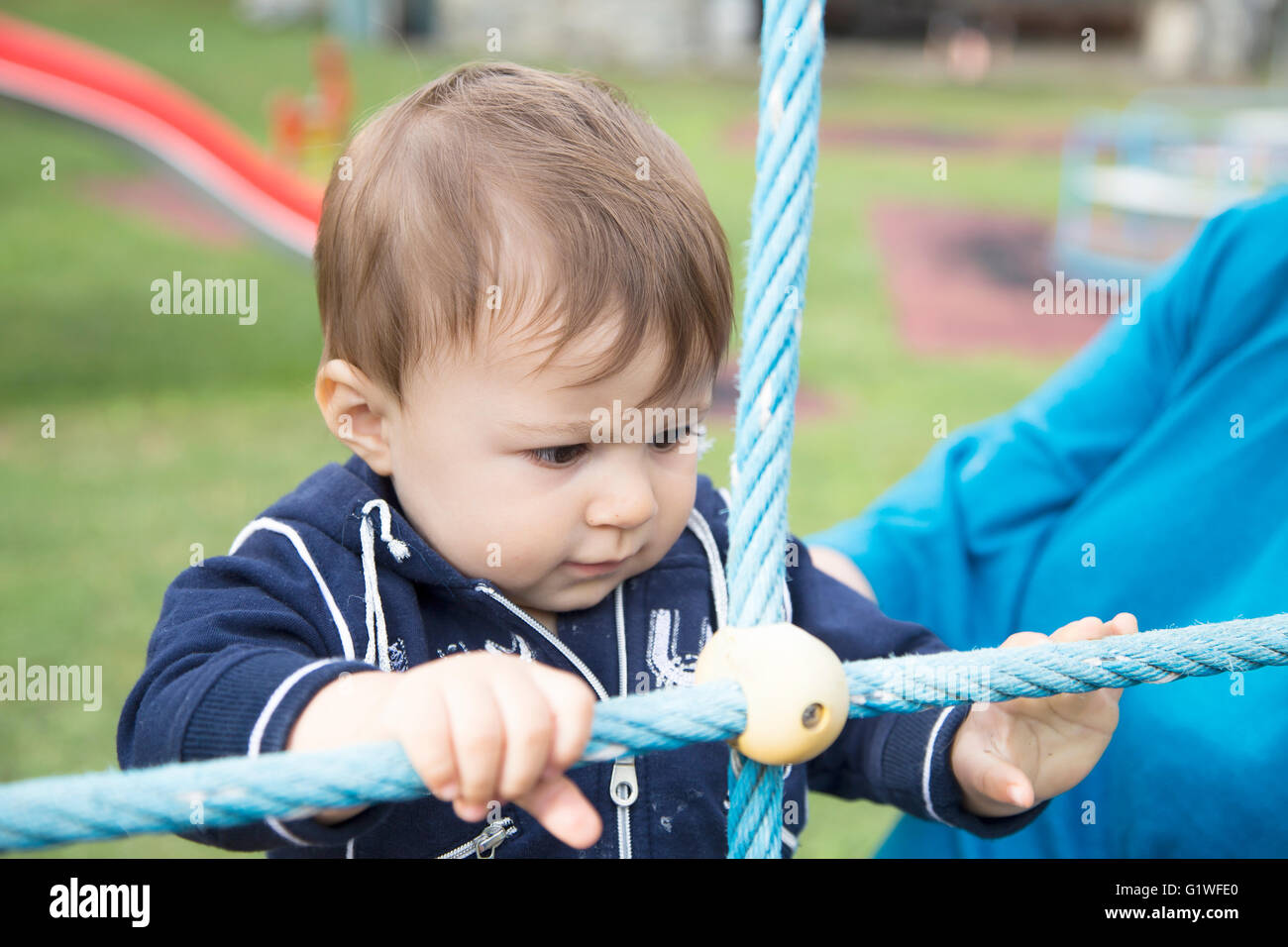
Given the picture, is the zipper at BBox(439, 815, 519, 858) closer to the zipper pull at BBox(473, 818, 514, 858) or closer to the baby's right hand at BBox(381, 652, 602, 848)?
the zipper pull at BBox(473, 818, 514, 858)

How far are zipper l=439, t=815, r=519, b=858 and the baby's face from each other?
0.16 metres

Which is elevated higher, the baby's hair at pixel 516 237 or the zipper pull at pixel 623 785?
the baby's hair at pixel 516 237

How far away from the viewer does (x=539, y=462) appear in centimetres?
82

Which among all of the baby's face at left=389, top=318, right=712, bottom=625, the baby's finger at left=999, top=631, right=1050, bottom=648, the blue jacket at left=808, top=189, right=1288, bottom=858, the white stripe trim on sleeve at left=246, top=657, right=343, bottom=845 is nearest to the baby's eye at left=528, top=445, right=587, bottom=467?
the baby's face at left=389, top=318, right=712, bottom=625

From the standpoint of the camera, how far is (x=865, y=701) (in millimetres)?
697

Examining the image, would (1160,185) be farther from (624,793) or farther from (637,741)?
(637,741)

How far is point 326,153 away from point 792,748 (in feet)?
18.8

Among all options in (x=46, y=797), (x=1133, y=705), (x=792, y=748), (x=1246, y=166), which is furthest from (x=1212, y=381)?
(x=1246, y=166)

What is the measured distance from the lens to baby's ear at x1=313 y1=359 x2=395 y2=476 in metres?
0.88

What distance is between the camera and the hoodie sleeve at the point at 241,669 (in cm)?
68

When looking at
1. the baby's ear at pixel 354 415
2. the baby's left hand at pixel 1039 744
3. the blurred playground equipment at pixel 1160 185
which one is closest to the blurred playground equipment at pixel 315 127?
the blurred playground equipment at pixel 1160 185

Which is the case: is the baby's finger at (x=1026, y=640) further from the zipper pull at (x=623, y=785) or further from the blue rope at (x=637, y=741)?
the zipper pull at (x=623, y=785)

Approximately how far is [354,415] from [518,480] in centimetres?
16

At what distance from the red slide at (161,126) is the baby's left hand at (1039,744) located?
318 centimetres
